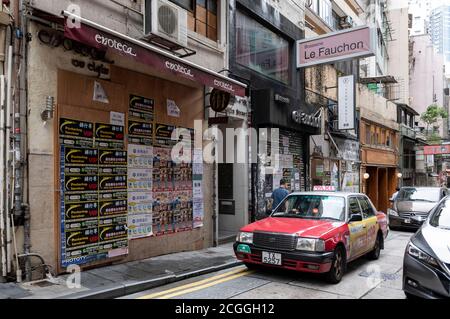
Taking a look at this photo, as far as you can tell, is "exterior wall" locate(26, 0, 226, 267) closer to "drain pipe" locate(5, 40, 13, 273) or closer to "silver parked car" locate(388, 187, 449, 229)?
"drain pipe" locate(5, 40, 13, 273)

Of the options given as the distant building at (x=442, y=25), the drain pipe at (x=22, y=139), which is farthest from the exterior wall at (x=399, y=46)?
the distant building at (x=442, y=25)

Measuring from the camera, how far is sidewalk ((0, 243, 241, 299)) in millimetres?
5632

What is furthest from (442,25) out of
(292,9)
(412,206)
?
(412,206)

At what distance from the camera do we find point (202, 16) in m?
10.6

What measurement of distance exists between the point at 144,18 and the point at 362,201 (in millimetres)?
6096

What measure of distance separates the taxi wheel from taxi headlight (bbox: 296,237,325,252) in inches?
17.5

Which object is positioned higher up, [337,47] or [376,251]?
[337,47]

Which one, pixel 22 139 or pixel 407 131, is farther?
pixel 407 131

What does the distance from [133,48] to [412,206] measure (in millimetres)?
12435

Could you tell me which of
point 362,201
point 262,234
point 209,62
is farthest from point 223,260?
point 209,62

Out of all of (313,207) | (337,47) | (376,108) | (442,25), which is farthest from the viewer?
(442,25)

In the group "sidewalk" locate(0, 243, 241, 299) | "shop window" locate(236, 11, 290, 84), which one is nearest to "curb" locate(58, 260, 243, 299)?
"sidewalk" locate(0, 243, 241, 299)

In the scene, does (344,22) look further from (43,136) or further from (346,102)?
(43,136)

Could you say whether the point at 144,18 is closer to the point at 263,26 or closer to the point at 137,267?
the point at 137,267
